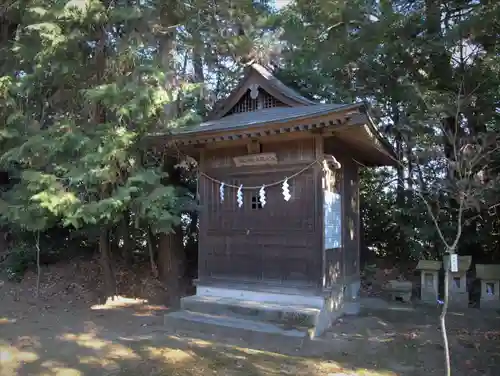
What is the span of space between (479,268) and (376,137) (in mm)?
4146

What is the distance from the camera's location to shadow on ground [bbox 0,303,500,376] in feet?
17.6

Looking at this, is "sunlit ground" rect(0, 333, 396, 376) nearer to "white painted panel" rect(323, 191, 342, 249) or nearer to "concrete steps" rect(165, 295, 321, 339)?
"concrete steps" rect(165, 295, 321, 339)

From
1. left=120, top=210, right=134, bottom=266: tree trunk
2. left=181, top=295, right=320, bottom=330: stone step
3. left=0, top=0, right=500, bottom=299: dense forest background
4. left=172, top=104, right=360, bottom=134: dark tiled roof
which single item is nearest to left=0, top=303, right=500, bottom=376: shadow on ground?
left=181, top=295, right=320, bottom=330: stone step

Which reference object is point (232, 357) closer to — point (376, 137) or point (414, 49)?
point (376, 137)

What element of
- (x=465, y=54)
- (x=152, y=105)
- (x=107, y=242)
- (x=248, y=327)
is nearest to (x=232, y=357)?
Answer: (x=248, y=327)

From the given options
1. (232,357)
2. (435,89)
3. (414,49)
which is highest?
(414,49)

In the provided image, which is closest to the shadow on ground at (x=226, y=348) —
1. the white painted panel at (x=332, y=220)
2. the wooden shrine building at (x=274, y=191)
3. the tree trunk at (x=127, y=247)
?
the wooden shrine building at (x=274, y=191)

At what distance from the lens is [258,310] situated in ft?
23.5

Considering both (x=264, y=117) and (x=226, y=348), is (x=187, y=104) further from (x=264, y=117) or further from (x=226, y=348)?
(x=226, y=348)

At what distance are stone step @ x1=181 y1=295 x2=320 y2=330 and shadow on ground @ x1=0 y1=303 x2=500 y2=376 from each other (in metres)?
0.42

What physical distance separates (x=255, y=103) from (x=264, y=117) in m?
1.15

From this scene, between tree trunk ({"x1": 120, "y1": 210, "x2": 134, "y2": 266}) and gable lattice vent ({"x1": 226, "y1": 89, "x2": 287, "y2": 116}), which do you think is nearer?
gable lattice vent ({"x1": 226, "y1": 89, "x2": 287, "y2": 116})

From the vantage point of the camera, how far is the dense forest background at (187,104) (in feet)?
23.6

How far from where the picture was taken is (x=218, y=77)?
12477 millimetres
